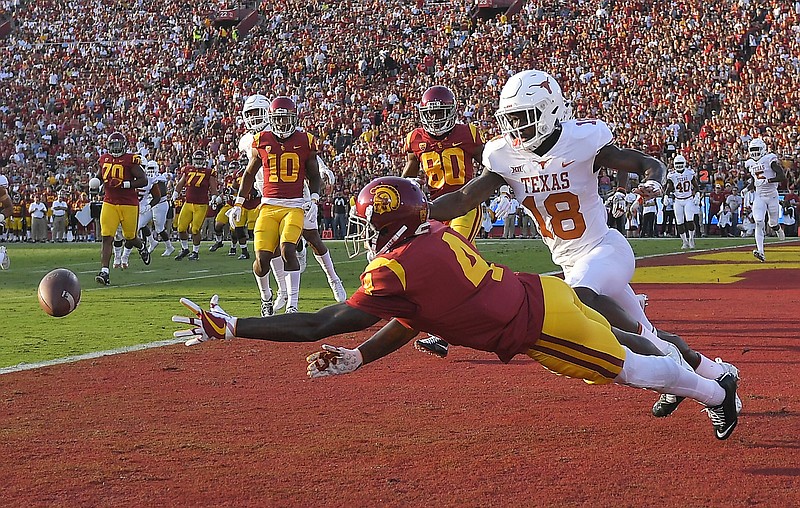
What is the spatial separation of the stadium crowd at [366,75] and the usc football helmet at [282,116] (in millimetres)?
17982

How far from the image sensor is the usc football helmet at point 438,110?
28.6ft

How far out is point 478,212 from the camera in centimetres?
847

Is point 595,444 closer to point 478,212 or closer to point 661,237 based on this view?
point 478,212

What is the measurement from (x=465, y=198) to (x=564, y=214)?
0.58 meters

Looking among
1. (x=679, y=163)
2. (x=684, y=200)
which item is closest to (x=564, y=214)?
(x=684, y=200)

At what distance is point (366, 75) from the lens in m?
36.0

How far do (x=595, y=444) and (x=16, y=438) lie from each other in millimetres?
2612

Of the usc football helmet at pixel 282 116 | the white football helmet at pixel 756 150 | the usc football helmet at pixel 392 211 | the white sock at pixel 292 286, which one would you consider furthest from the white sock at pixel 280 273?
the white football helmet at pixel 756 150

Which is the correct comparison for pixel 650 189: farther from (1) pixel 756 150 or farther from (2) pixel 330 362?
(1) pixel 756 150

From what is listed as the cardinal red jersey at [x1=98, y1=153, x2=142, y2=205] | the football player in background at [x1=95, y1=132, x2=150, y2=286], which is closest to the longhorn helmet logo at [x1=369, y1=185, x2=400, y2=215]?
the football player in background at [x1=95, y1=132, x2=150, y2=286]

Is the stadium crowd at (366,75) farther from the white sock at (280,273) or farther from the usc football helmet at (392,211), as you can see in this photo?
the usc football helmet at (392,211)

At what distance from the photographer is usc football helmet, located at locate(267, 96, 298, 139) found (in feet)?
32.9

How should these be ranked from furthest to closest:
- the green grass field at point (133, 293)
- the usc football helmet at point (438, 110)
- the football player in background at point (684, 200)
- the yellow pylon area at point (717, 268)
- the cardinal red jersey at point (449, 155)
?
the football player in background at point (684, 200), the yellow pylon area at point (717, 268), the cardinal red jersey at point (449, 155), the usc football helmet at point (438, 110), the green grass field at point (133, 293)

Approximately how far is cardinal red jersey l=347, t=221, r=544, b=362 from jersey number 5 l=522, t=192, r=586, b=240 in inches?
64.1
